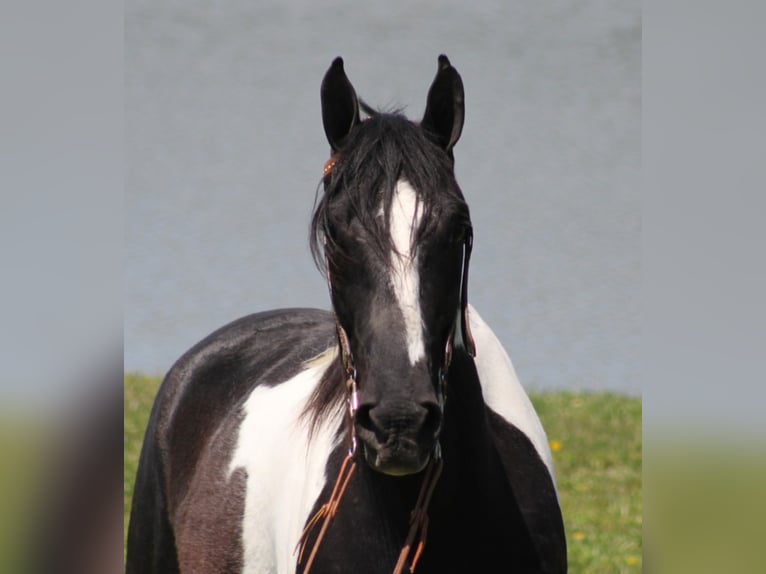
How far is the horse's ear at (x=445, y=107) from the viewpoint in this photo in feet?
8.07

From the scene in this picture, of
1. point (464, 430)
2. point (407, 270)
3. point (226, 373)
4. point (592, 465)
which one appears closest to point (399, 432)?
point (407, 270)

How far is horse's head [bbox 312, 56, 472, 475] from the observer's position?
2.09m

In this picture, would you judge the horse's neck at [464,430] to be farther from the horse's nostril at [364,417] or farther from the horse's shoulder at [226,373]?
the horse's shoulder at [226,373]

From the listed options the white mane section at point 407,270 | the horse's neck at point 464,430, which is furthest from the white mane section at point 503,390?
the white mane section at point 407,270

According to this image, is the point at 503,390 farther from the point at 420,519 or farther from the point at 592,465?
the point at 592,465

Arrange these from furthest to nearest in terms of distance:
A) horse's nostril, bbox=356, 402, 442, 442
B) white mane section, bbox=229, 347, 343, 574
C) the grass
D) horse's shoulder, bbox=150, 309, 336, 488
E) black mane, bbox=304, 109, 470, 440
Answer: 1. the grass
2. horse's shoulder, bbox=150, 309, 336, 488
3. white mane section, bbox=229, 347, 343, 574
4. black mane, bbox=304, 109, 470, 440
5. horse's nostril, bbox=356, 402, 442, 442

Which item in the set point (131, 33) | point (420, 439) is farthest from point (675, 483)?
point (131, 33)

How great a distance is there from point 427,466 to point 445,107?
0.84 metres

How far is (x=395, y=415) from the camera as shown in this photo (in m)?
2.05

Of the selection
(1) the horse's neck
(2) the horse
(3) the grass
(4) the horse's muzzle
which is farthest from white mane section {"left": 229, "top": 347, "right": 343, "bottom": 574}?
(3) the grass

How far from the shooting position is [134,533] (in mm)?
3910

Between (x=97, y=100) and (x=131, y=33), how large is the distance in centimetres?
315

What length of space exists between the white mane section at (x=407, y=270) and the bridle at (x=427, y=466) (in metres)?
0.13

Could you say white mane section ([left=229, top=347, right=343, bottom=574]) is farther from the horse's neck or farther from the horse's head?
the horse's head
